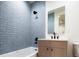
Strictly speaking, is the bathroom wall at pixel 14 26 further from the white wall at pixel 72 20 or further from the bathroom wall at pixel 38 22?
the white wall at pixel 72 20

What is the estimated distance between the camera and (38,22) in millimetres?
3750

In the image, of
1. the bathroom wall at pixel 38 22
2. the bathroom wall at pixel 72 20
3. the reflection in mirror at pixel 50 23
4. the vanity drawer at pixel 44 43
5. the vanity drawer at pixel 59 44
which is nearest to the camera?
the vanity drawer at pixel 59 44

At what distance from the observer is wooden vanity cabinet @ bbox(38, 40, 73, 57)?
9.36ft

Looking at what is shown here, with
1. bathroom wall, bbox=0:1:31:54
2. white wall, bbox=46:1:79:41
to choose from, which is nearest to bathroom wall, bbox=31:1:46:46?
bathroom wall, bbox=0:1:31:54

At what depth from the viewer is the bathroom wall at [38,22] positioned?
12.1 ft

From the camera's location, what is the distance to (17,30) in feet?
10.5

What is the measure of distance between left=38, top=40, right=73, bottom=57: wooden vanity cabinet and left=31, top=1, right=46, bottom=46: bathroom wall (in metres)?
0.74

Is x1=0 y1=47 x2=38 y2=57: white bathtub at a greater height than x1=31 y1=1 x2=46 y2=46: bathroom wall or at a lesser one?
lesser

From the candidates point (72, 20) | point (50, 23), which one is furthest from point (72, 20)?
point (50, 23)

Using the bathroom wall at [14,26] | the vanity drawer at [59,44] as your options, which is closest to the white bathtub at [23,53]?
the bathroom wall at [14,26]

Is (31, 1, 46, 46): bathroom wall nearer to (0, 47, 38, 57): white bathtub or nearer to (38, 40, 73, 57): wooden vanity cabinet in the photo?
(0, 47, 38, 57): white bathtub

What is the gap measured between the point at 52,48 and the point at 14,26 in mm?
1085

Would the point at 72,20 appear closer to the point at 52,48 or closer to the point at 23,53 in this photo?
the point at 52,48

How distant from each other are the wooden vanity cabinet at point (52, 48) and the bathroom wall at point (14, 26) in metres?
0.68
